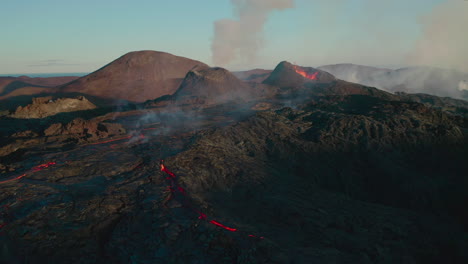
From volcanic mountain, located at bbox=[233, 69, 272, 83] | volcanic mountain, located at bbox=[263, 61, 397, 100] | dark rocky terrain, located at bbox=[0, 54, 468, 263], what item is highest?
volcanic mountain, located at bbox=[233, 69, 272, 83]

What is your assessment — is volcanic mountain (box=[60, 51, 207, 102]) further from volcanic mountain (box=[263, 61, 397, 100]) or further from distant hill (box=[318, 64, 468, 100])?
distant hill (box=[318, 64, 468, 100])

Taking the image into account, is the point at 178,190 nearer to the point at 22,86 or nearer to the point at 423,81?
the point at 22,86

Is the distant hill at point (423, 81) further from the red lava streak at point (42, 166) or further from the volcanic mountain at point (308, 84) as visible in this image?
the red lava streak at point (42, 166)

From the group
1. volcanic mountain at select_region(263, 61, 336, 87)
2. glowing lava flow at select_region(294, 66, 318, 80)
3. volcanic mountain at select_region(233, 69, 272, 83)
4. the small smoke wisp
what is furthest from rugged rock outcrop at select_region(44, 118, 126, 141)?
the small smoke wisp

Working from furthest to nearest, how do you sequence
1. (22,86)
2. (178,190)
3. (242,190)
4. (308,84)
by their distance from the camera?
(22,86)
(308,84)
(242,190)
(178,190)

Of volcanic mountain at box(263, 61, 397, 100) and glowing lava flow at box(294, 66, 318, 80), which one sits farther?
glowing lava flow at box(294, 66, 318, 80)

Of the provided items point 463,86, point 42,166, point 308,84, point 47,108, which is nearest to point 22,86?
point 47,108
